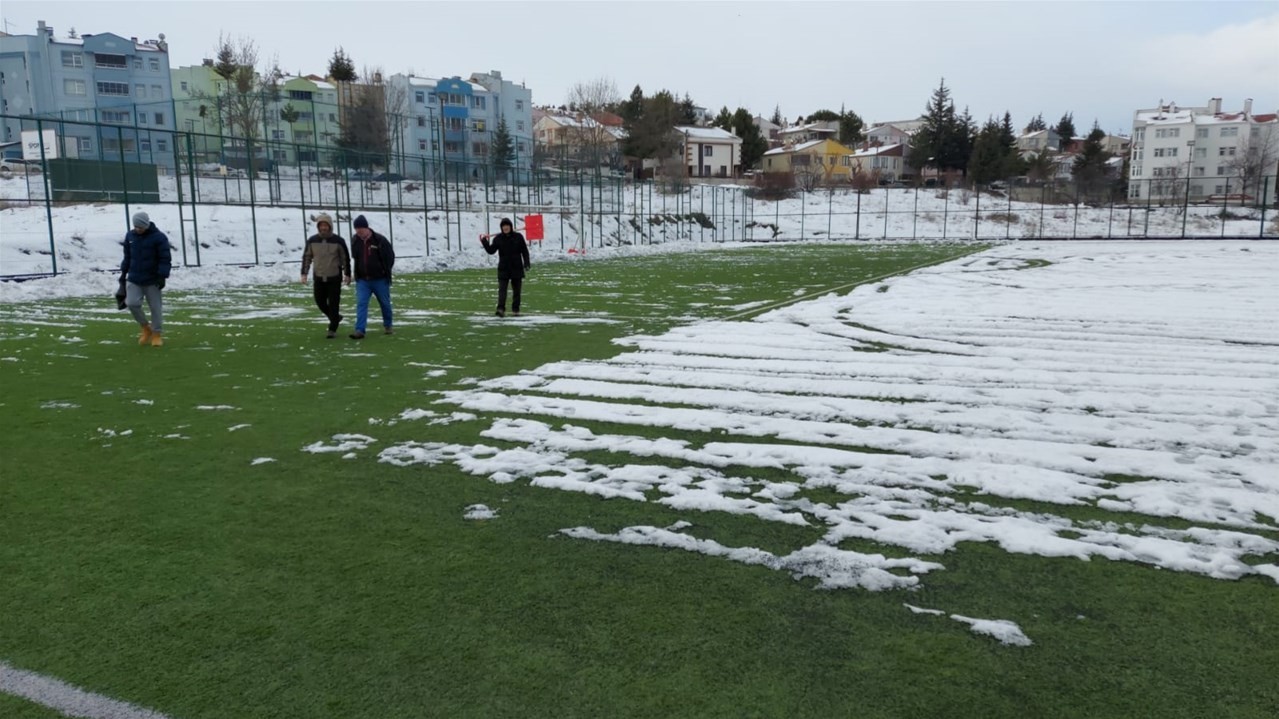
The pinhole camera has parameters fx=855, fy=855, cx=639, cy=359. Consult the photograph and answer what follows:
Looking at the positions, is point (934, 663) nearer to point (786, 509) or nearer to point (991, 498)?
point (786, 509)

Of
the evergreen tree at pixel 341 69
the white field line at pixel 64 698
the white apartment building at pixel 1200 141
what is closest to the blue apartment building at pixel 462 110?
the evergreen tree at pixel 341 69

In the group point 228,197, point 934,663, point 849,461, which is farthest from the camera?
point 228,197

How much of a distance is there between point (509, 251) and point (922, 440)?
8651mm

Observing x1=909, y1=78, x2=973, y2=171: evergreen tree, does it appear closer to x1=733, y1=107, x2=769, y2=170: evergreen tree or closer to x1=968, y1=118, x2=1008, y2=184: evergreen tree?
x1=968, y1=118, x2=1008, y2=184: evergreen tree

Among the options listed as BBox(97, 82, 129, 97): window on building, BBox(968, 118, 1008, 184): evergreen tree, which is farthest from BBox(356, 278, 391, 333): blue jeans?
BBox(968, 118, 1008, 184): evergreen tree

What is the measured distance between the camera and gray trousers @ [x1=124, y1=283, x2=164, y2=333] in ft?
33.7

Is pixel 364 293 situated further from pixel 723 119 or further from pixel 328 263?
pixel 723 119

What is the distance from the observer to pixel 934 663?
3.09m

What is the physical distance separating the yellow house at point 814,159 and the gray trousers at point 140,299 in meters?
82.5

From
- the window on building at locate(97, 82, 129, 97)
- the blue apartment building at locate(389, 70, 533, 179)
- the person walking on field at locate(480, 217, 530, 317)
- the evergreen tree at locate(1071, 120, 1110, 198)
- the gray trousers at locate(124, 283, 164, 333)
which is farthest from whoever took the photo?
the blue apartment building at locate(389, 70, 533, 179)

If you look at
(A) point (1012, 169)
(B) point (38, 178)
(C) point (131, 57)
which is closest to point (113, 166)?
(B) point (38, 178)

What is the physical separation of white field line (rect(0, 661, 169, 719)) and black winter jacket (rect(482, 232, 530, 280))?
10.6 meters

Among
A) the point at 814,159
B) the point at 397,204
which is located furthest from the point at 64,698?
the point at 814,159

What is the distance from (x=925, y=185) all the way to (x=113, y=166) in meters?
65.4
